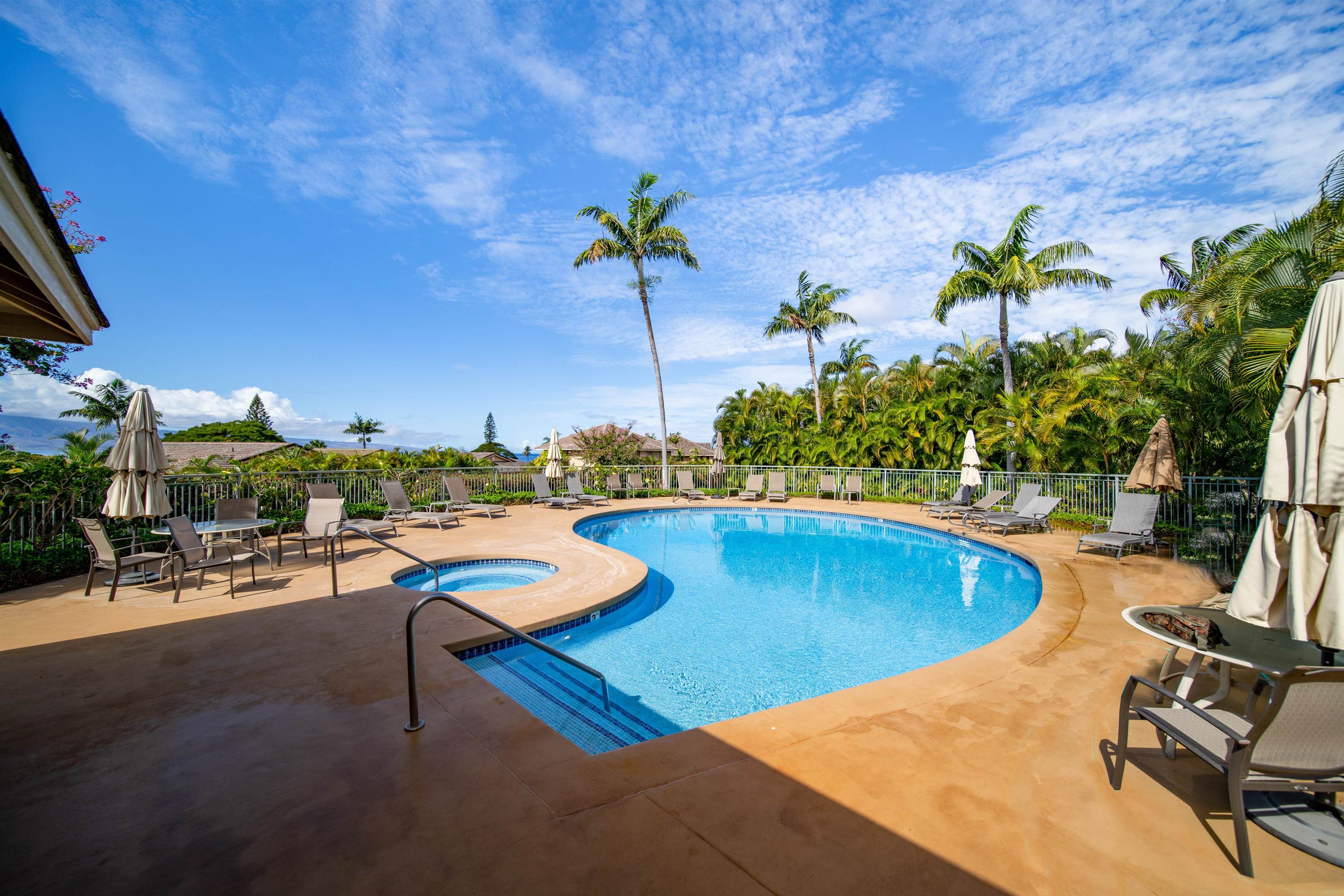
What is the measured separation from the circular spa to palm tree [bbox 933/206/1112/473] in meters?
15.5

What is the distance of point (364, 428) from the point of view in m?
64.6

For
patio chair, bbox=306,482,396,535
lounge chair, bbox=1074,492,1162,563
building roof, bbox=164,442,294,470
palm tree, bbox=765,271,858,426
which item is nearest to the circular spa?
patio chair, bbox=306,482,396,535

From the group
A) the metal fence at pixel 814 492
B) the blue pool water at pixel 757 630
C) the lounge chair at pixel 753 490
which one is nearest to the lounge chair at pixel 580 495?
the metal fence at pixel 814 492

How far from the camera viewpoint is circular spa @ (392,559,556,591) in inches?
291

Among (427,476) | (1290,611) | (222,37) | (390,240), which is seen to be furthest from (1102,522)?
(390,240)

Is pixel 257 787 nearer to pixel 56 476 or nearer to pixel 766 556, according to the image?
pixel 56 476

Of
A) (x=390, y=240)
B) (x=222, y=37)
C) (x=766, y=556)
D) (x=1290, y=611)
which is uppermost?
(x=390, y=240)

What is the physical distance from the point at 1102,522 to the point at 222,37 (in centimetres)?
1857

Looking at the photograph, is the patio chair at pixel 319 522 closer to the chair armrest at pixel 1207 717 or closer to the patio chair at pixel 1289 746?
the chair armrest at pixel 1207 717

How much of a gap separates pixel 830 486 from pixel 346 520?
538 inches

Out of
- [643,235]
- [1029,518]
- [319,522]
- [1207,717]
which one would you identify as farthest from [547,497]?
[1207,717]

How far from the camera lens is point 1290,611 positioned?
250 centimetres

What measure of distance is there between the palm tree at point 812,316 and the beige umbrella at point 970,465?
1182cm

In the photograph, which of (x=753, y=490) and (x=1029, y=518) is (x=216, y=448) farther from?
(x=1029, y=518)
